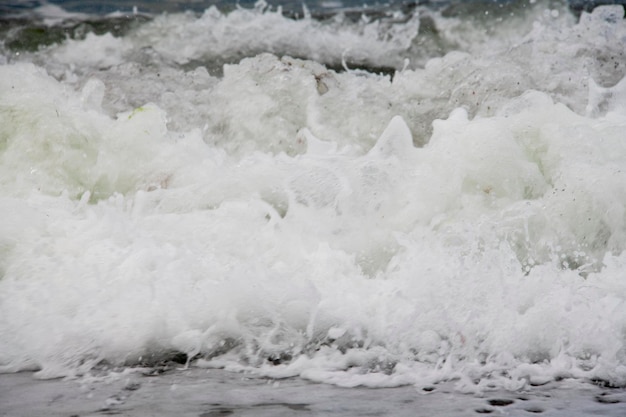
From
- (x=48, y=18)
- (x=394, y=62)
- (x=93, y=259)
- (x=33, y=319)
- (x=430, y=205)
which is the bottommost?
(x=33, y=319)

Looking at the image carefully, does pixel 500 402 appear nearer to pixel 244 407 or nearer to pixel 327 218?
pixel 244 407

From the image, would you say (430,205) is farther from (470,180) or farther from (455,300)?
(455,300)

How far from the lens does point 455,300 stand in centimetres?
252

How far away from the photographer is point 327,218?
3273 millimetres

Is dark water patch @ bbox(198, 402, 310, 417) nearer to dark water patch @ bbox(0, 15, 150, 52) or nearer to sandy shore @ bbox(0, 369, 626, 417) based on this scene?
sandy shore @ bbox(0, 369, 626, 417)

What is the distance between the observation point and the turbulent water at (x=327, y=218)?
7.80 ft

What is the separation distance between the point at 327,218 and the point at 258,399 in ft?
4.25

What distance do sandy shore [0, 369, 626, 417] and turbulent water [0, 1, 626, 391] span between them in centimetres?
8

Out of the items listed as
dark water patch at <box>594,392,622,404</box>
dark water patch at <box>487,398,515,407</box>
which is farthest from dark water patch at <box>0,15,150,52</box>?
dark water patch at <box>594,392,622,404</box>

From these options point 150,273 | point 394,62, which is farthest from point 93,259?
point 394,62

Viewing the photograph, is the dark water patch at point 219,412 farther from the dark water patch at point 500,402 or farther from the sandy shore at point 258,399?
the dark water patch at point 500,402

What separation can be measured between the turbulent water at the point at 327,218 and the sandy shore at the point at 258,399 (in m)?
0.08

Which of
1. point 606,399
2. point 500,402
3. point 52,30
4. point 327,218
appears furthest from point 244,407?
point 52,30

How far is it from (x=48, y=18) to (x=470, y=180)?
558 centimetres
